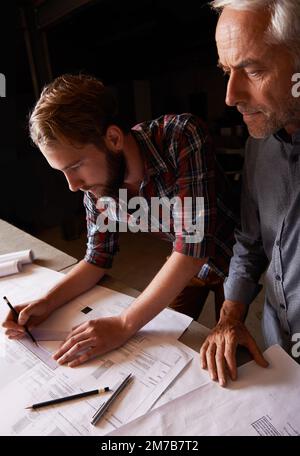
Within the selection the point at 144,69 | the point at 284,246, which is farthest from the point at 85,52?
the point at 284,246

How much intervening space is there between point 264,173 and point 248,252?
24 cm

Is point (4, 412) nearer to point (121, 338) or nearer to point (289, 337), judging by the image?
point (121, 338)

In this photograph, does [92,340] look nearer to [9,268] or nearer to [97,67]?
[9,268]

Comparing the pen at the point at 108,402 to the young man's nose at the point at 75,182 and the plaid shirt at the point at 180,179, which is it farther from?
the young man's nose at the point at 75,182

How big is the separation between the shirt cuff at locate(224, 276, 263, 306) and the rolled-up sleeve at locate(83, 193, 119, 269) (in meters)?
0.36

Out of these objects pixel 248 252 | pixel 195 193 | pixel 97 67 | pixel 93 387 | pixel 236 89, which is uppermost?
pixel 97 67

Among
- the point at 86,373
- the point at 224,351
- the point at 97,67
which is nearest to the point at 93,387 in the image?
the point at 86,373

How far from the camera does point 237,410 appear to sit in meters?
0.56

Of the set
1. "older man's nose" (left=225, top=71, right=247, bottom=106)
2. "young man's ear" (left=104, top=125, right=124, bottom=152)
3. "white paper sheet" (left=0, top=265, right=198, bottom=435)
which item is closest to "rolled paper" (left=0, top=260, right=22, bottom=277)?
"white paper sheet" (left=0, top=265, right=198, bottom=435)

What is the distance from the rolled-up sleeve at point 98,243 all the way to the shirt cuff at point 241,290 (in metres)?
0.36

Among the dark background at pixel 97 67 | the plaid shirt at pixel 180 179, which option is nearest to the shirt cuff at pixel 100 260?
the plaid shirt at pixel 180 179

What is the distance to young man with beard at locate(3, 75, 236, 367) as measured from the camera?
2.50 feet

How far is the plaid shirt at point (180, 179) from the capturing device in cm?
85

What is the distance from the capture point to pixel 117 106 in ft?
3.01
